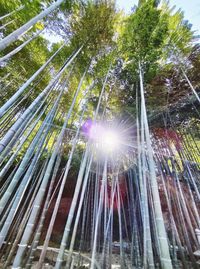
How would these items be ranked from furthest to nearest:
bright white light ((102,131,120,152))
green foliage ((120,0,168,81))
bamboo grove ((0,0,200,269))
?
bright white light ((102,131,120,152)), green foliage ((120,0,168,81)), bamboo grove ((0,0,200,269))

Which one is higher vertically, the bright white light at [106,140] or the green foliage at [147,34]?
the green foliage at [147,34]

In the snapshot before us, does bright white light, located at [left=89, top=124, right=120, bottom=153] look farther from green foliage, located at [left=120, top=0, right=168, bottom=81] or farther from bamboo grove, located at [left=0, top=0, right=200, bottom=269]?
green foliage, located at [left=120, top=0, right=168, bottom=81]

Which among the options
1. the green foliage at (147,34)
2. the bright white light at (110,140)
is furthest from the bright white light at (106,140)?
the green foliage at (147,34)

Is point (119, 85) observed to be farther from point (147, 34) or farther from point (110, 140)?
point (110, 140)

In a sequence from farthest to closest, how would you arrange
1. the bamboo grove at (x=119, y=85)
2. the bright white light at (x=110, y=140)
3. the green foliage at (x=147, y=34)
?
1. the bright white light at (x=110, y=140)
2. the green foliage at (x=147, y=34)
3. the bamboo grove at (x=119, y=85)

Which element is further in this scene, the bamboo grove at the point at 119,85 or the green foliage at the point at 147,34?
the green foliage at the point at 147,34

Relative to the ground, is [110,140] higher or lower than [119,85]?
lower

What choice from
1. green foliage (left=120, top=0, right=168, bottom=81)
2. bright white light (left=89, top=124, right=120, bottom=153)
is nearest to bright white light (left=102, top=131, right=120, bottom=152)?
bright white light (left=89, top=124, right=120, bottom=153)

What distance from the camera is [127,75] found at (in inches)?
148

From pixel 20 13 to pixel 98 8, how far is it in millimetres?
1526

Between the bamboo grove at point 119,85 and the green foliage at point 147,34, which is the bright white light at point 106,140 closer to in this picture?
the bamboo grove at point 119,85

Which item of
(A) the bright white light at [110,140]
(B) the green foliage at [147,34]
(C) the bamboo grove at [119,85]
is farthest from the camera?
(A) the bright white light at [110,140]

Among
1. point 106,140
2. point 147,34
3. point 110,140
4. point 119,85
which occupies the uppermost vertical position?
point 147,34

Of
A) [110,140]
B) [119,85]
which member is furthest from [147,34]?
[110,140]
